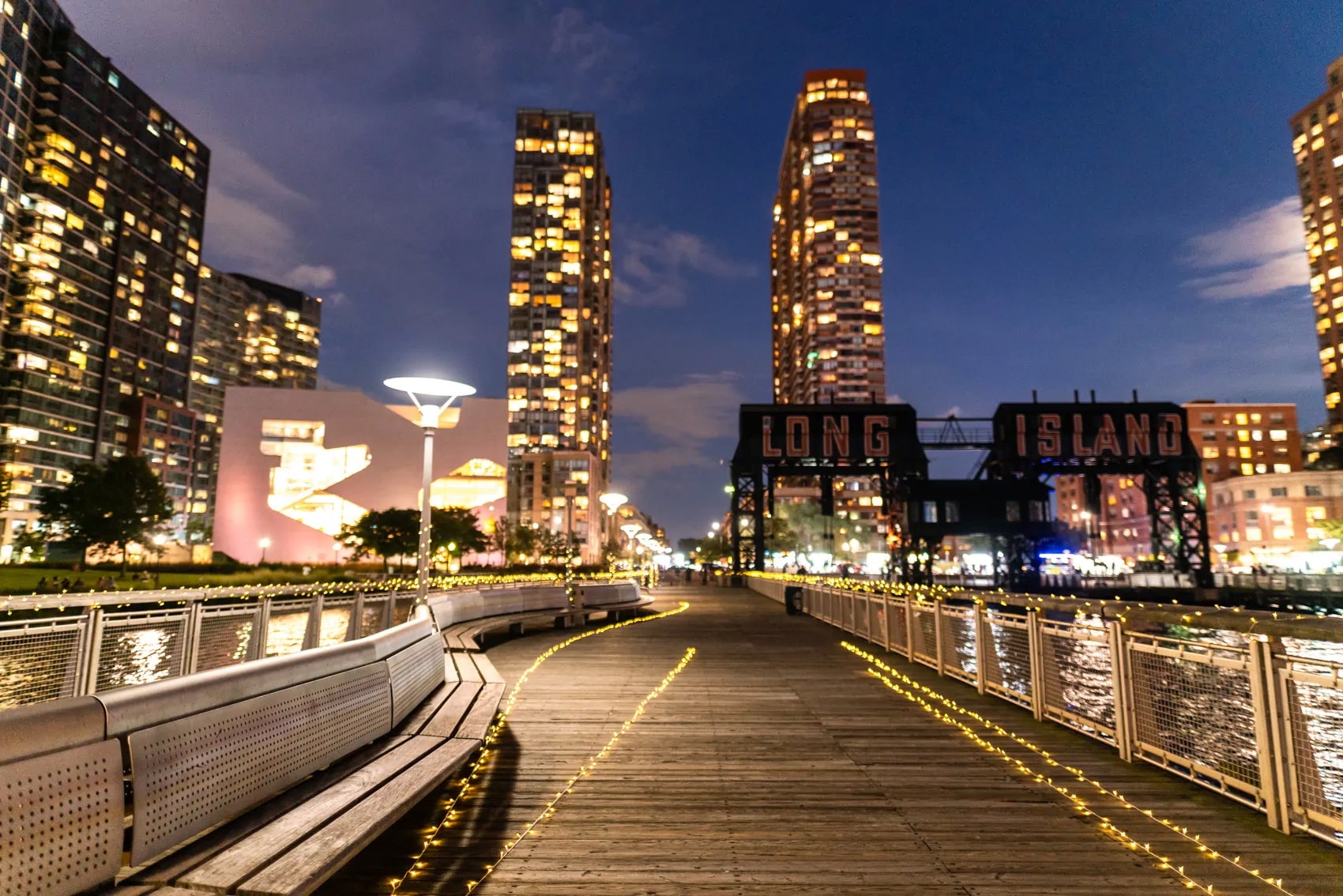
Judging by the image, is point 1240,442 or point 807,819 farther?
point 1240,442

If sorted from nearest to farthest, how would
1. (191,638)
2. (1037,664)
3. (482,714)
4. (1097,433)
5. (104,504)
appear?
(482,714), (191,638), (1037,664), (1097,433), (104,504)

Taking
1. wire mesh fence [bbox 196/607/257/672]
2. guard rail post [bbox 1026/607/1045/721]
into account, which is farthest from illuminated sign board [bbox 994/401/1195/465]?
wire mesh fence [bbox 196/607/257/672]

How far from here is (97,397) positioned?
5394 inches

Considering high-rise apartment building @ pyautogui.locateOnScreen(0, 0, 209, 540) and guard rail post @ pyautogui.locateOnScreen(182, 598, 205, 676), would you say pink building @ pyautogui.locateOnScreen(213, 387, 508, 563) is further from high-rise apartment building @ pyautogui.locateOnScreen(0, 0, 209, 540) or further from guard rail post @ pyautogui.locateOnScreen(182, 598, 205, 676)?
guard rail post @ pyautogui.locateOnScreen(182, 598, 205, 676)

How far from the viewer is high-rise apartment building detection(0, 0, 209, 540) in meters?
124

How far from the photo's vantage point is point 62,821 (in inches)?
129

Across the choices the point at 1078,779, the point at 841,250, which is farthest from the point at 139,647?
the point at 841,250

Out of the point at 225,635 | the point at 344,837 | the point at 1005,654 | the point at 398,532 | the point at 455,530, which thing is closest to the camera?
the point at 344,837

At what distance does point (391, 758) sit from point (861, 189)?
201074mm

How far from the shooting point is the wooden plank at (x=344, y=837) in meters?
3.65

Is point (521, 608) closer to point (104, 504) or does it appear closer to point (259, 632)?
point (259, 632)

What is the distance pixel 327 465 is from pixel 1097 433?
89129mm

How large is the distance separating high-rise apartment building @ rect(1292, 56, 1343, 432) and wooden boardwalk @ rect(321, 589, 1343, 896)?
6798 inches

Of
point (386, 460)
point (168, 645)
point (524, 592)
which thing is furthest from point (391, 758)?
point (386, 460)
